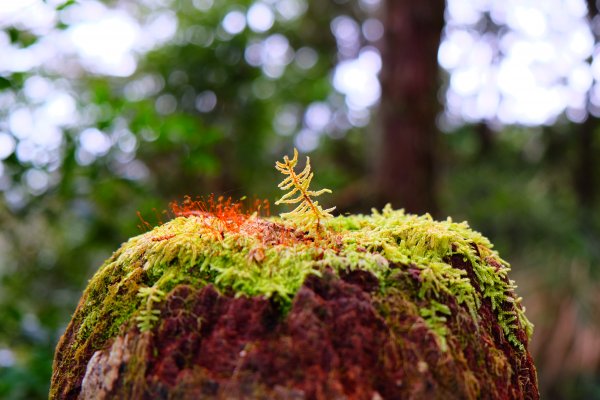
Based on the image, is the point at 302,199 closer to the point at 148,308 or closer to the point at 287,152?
the point at 148,308

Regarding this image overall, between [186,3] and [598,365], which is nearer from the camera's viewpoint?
[598,365]

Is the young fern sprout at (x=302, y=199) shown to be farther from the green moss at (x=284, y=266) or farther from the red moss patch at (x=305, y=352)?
the red moss patch at (x=305, y=352)

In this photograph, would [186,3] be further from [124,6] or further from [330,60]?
[330,60]

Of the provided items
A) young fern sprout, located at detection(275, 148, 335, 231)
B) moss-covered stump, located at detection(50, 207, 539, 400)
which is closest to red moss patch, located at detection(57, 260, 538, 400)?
moss-covered stump, located at detection(50, 207, 539, 400)

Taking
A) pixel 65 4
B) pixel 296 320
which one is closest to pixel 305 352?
pixel 296 320

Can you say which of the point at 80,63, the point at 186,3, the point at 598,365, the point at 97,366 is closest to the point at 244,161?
the point at 186,3

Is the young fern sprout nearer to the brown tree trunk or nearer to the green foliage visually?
the green foliage
